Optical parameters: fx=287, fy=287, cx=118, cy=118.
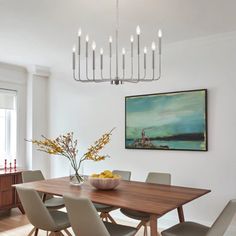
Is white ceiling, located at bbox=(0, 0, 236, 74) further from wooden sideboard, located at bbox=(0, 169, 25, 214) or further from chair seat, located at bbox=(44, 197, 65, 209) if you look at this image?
chair seat, located at bbox=(44, 197, 65, 209)

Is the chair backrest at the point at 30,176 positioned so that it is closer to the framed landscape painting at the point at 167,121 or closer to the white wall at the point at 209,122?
the white wall at the point at 209,122

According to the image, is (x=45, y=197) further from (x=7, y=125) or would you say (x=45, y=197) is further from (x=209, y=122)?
(x=209, y=122)

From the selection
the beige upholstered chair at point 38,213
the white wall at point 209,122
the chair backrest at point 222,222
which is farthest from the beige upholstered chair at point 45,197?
the chair backrest at point 222,222

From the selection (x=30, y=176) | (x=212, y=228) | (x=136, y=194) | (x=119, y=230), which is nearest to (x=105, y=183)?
(x=136, y=194)

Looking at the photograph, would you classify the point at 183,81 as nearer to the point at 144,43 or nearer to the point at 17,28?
the point at 144,43

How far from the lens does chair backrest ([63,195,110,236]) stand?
2.23 metres

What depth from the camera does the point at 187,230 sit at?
2609 mm

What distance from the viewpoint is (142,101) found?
4359mm

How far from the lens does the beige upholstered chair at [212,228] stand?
2209 mm

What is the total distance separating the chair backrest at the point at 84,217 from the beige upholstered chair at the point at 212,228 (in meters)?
0.67

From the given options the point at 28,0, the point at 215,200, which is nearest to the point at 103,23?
the point at 28,0

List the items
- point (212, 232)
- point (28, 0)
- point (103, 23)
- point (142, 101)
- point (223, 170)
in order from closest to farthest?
A: point (212, 232) → point (28, 0) → point (103, 23) → point (223, 170) → point (142, 101)

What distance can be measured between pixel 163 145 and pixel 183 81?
95 centimetres

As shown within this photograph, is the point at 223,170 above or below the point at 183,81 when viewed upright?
below
